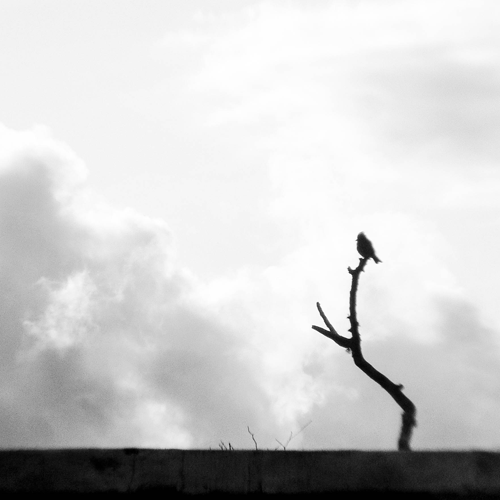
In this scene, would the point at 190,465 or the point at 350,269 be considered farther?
the point at 350,269

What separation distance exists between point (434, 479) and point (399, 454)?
0.80ft

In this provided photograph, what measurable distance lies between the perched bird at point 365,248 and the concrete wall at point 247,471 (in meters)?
2.34

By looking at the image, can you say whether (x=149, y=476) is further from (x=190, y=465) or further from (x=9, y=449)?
(x=9, y=449)

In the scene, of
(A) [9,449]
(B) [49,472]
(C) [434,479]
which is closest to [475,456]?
(C) [434,479]

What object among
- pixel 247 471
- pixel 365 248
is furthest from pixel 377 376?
pixel 247 471

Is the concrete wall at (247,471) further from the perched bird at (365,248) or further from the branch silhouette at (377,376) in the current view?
the perched bird at (365,248)

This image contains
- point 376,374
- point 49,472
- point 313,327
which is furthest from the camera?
point 313,327

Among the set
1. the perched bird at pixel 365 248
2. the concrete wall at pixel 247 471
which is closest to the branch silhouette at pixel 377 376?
the perched bird at pixel 365 248

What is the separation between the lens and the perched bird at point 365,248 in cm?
604

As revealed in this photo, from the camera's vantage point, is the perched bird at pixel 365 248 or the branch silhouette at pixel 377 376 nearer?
the branch silhouette at pixel 377 376

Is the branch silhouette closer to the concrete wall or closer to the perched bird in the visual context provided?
the perched bird

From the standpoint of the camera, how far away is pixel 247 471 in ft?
12.6

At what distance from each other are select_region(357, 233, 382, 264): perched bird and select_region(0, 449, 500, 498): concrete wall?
234 centimetres

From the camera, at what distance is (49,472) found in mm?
3768
